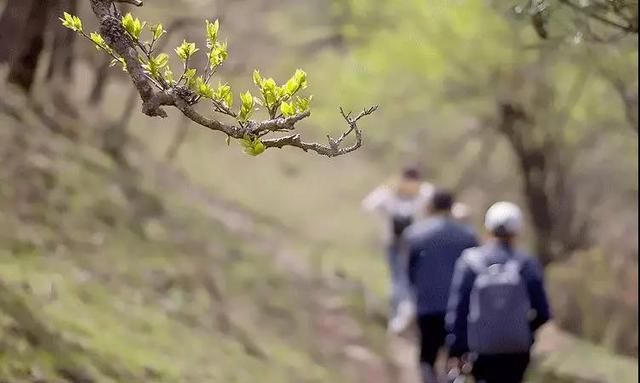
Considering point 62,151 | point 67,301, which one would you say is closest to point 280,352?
point 67,301

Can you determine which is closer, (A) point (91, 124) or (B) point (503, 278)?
(B) point (503, 278)

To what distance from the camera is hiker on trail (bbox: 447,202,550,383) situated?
20.8ft

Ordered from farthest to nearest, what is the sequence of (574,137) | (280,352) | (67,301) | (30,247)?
(574,137), (280,352), (30,247), (67,301)

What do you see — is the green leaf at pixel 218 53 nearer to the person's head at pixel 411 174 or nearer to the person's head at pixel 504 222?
the person's head at pixel 504 222

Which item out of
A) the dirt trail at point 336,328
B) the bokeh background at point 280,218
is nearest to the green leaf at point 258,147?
the bokeh background at point 280,218

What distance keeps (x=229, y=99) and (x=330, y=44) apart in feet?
49.8

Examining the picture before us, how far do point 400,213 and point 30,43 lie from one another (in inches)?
172

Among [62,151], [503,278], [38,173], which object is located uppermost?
[62,151]

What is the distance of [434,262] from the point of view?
25.7 feet

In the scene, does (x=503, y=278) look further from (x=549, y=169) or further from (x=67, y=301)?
(x=549, y=169)

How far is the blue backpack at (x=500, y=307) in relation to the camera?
6328mm

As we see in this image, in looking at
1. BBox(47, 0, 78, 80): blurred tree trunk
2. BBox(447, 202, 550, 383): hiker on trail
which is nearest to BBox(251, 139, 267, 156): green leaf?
BBox(447, 202, 550, 383): hiker on trail

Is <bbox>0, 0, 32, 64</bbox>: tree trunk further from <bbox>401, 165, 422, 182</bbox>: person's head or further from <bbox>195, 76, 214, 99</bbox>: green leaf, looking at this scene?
<bbox>195, 76, 214, 99</bbox>: green leaf

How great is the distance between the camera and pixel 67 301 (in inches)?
310
